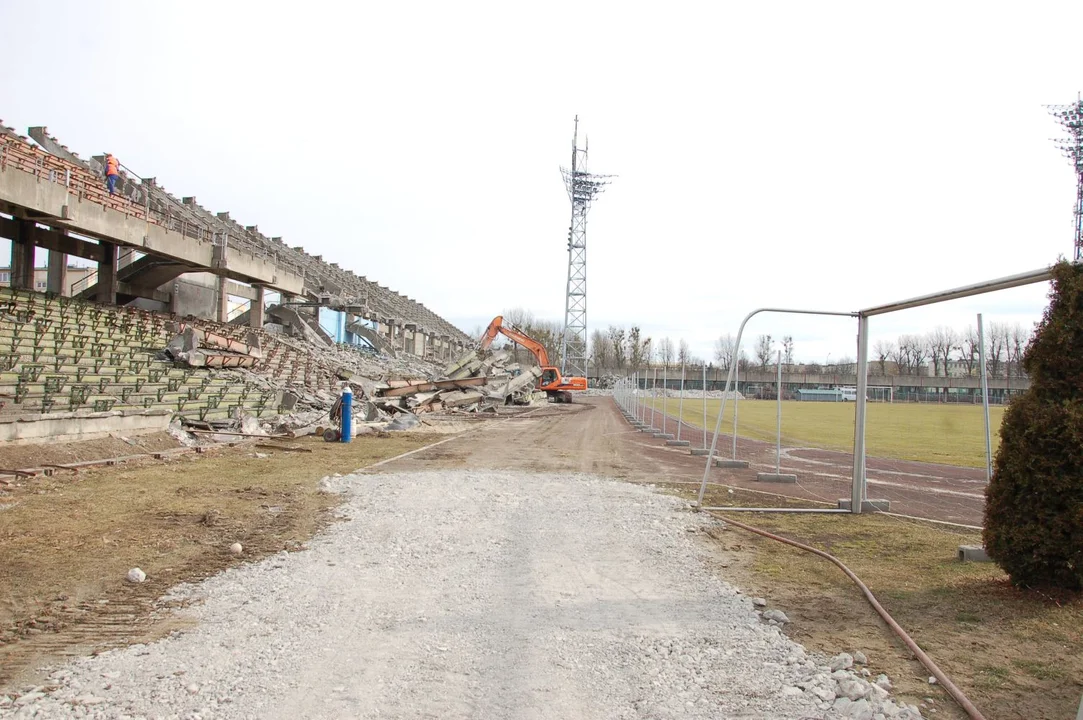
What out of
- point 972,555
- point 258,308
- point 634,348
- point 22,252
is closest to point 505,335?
point 258,308

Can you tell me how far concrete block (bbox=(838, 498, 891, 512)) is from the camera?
32.2 feet

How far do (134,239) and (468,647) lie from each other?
27.9 meters

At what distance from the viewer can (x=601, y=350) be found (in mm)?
128875

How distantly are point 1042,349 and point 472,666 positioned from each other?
A: 487 cm

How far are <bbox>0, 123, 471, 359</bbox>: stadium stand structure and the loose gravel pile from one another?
22.4m

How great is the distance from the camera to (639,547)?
7.45 meters

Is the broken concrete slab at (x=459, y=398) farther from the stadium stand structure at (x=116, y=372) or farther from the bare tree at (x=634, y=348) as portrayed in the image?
the bare tree at (x=634, y=348)

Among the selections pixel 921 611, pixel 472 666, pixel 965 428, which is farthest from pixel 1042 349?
pixel 965 428

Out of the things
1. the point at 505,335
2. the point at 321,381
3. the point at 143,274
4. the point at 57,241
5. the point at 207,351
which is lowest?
the point at 321,381

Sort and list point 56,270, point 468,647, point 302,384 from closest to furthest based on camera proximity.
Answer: point 468,647 < point 56,270 < point 302,384

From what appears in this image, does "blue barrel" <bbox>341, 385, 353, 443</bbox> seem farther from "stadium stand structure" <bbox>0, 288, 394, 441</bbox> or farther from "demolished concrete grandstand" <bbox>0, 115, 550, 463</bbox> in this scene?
"stadium stand structure" <bbox>0, 288, 394, 441</bbox>

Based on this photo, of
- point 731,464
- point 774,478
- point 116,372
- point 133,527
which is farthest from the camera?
point 116,372

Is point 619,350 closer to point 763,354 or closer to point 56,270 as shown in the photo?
point 763,354

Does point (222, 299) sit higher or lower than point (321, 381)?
higher
